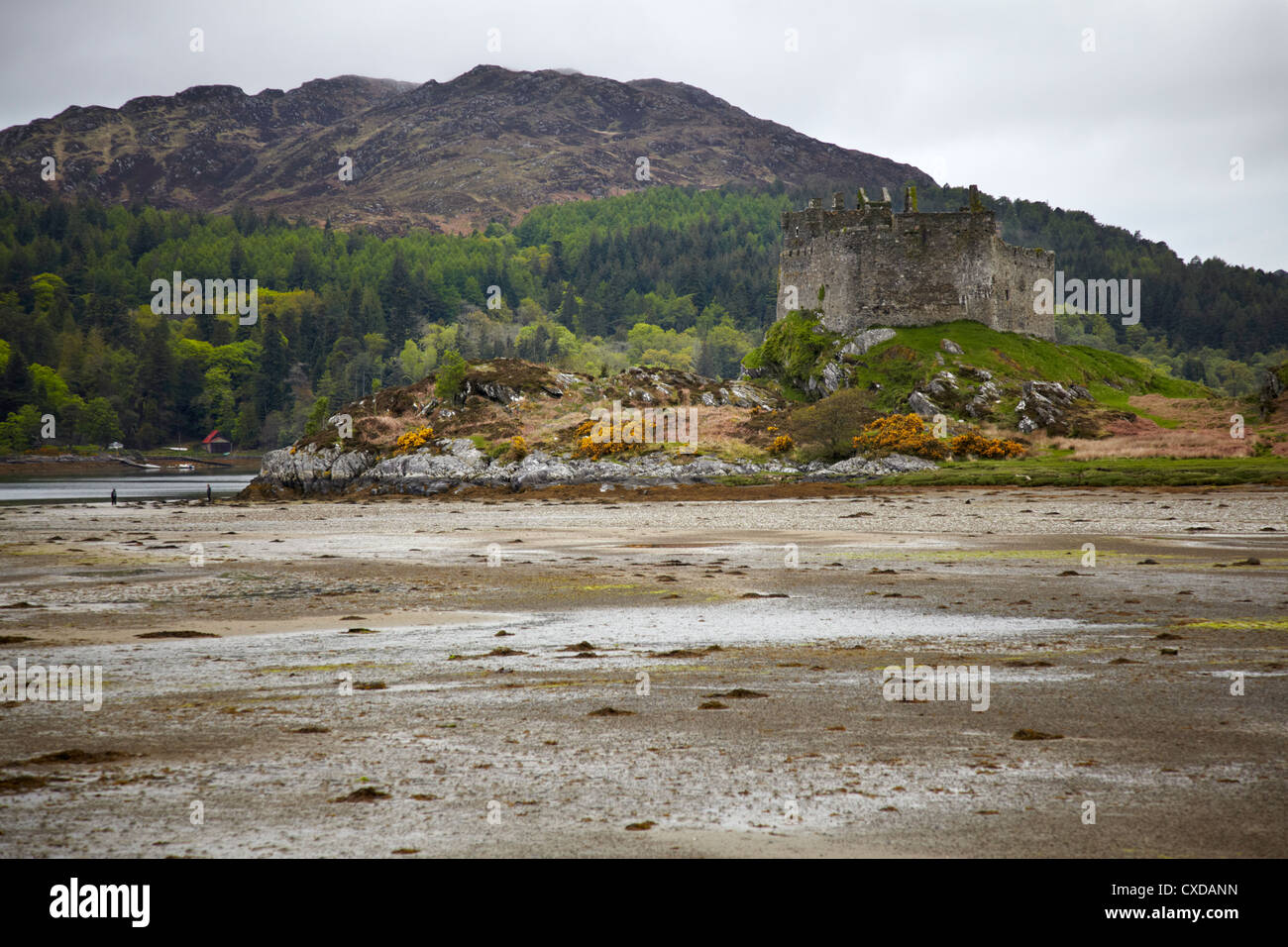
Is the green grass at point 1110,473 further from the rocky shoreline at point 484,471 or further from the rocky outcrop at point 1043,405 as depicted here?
the rocky outcrop at point 1043,405

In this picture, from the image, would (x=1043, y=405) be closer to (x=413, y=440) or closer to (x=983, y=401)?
(x=983, y=401)

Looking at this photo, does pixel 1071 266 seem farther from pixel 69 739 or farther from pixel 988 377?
pixel 69 739

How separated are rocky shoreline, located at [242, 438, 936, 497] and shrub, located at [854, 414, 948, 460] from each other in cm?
90

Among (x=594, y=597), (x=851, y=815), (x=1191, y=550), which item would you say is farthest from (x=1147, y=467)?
(x=851, y=815)

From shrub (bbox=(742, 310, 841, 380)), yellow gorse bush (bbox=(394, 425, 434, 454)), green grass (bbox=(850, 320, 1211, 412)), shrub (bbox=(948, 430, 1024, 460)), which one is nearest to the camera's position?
shrub (bbox=(948, 430, 1024, 460))

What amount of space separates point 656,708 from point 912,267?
67.6 meters

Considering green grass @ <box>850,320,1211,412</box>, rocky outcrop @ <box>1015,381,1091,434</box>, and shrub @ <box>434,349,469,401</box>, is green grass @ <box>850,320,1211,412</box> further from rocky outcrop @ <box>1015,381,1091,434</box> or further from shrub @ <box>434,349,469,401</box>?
shrub @ <box>434,349,469,401</box>

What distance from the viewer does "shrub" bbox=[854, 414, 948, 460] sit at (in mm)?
57500

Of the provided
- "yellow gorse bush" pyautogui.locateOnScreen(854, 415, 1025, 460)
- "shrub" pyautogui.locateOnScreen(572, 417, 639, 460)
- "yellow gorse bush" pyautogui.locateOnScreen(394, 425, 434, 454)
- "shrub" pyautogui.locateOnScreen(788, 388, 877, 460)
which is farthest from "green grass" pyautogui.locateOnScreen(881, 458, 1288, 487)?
"yellow gorse bush" pyautogui.locateOnScreen(394, 425, 434, 454)

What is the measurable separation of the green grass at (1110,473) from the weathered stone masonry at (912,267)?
2197 centimetres

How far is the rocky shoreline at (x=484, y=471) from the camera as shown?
57.8 metres

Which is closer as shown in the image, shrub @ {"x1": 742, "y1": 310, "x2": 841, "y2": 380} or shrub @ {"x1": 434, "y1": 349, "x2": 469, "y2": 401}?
shrub @ {"x1": 434, "y1": 349, "x2": 469, "y2": 401}

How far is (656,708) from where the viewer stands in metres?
10.9

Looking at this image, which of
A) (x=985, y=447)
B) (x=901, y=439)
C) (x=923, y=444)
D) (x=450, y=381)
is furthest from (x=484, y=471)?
(x=985, y=447)
